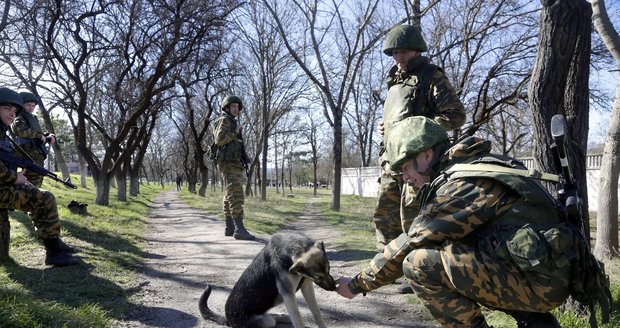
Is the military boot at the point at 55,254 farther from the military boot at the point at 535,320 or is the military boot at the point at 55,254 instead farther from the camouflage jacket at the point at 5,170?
the military boot at the point at 535,320

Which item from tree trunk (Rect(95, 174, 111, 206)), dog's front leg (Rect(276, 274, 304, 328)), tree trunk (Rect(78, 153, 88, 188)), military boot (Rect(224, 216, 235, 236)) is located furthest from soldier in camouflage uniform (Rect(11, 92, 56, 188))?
tree trunk (Rect(78, 153, 88, 188))

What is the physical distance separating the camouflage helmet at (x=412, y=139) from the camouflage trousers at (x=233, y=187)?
6.04 m

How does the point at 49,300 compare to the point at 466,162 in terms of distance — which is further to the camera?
the point at 49,300

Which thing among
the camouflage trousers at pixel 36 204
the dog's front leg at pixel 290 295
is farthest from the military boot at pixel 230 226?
the dog's front leg at pixel 290 295

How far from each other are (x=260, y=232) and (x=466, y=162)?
24.8ft

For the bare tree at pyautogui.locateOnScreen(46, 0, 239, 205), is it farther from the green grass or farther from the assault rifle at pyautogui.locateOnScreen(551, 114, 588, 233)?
the assault rifle at pyautogui.locateOnScreen(551, 114, 588, 233)

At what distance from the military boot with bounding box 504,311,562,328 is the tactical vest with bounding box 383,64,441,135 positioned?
2269 mm

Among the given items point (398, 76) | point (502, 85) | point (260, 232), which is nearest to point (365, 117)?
point (502, 85)

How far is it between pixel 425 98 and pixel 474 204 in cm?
226

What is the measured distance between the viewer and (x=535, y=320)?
9.41 feet

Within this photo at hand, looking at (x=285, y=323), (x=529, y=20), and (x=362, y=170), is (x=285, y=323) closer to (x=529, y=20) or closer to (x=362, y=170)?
(x=529, y=20)

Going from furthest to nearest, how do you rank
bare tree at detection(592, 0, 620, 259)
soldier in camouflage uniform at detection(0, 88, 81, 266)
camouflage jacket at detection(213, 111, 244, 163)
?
camouflage jacket at detection(213, 111, 244, 163), bare tree at detection(592, 0, 620, 259), soldier in camouflage uniform at detection(0, 88, 81, 266)

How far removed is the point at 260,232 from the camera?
9.87 m

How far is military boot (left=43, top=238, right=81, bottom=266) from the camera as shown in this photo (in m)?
5.48
